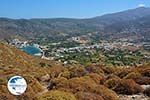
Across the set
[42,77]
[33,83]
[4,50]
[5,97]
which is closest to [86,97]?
[5,97]

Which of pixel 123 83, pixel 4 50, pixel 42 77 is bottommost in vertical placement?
pixel 4 50

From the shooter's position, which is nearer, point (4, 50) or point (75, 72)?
point (75, 72)

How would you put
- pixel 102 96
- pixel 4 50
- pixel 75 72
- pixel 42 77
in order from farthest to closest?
pixel 4 50 < pixel 42 77 < pixel 75 72 < pixel 102 96

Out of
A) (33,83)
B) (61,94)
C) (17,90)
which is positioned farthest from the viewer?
(33,83)

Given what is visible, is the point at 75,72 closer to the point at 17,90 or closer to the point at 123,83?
the point at 123,83

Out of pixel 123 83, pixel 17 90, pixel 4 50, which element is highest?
pixel 17 90

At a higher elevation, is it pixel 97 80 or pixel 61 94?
pixel 61 94

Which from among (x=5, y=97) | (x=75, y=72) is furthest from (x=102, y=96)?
(x=75, y=72)

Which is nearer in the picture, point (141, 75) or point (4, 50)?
point (141, 75)

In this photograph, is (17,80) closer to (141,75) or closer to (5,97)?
(5,97)
